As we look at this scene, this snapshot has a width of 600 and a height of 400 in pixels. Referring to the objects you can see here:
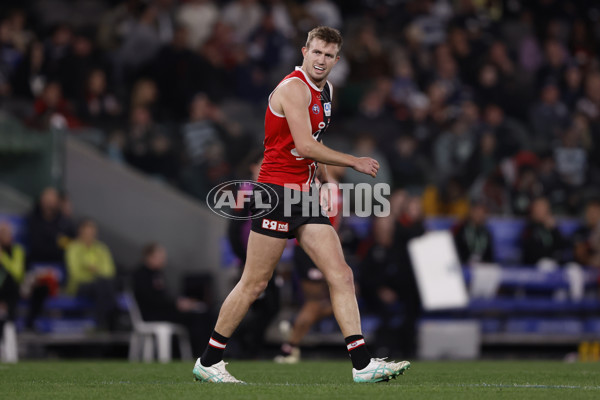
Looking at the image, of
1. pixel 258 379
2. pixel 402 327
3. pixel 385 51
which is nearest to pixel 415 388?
pixel 258 379

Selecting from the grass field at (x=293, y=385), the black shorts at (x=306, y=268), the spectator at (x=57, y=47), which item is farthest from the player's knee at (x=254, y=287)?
the spectator at (x=57, y=47)

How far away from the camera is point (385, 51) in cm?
1930

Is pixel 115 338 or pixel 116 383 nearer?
pixel 116 383

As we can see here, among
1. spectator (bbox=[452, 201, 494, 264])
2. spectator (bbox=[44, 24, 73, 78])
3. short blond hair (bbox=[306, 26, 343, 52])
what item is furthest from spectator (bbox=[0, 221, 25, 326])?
short blond hair (bbox=[306, 26, 343, 52])

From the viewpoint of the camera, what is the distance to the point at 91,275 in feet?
46.8

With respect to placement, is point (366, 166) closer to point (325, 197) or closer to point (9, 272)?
point (325, 197)

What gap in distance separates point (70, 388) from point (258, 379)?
5.32 ft

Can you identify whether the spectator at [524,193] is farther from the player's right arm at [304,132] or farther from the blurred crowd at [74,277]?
the player's right arm at [304,132]

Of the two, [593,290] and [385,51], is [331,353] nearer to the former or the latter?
[593,290]

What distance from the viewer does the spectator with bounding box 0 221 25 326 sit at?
43.6 feet

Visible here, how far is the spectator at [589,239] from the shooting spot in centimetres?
1616

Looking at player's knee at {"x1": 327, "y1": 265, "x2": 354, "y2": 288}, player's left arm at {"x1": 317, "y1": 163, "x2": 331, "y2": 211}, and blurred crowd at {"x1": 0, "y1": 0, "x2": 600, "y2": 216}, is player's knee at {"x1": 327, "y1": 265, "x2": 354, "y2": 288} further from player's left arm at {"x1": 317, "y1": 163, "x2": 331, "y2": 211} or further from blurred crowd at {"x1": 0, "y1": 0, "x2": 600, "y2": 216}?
blurred crowd at {"x1": 0, "y1": 0, "x2": 600, "y2": 216}

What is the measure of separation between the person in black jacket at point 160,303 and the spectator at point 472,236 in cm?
377

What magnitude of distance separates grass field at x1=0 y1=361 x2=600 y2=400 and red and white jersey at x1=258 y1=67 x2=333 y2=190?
4.50 feet
